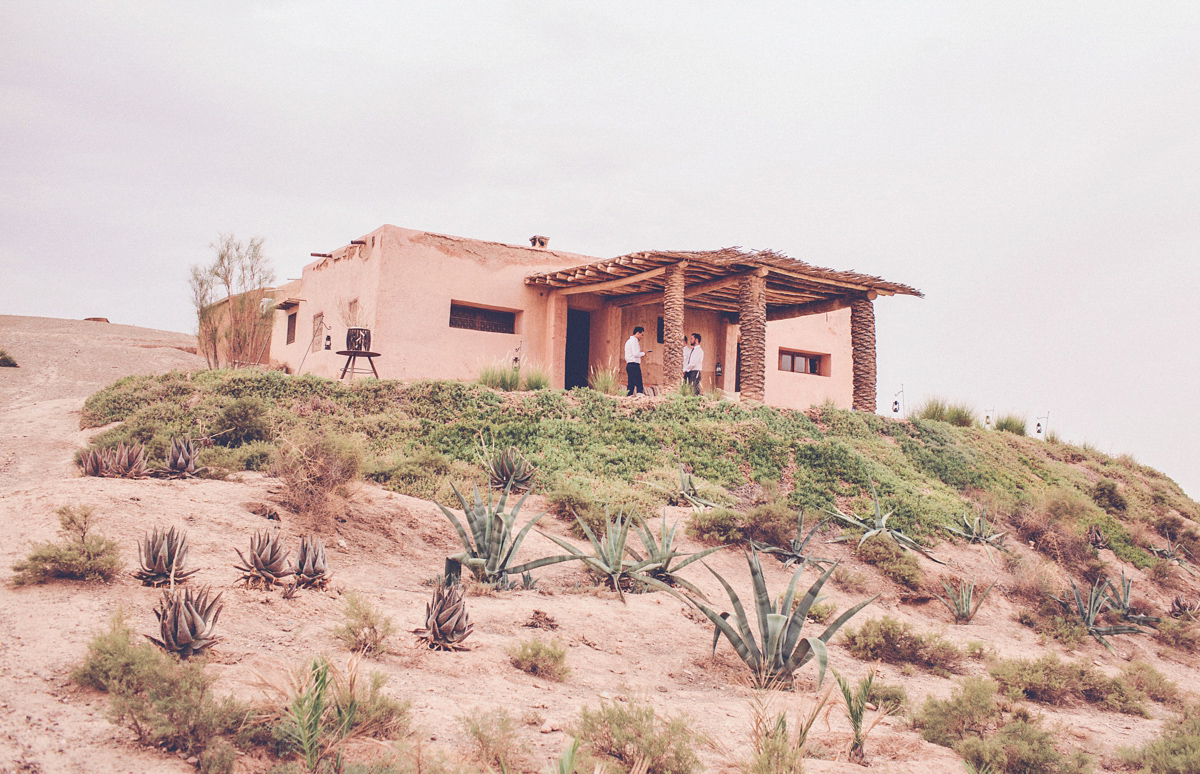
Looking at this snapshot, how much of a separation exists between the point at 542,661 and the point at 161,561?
7.71ft

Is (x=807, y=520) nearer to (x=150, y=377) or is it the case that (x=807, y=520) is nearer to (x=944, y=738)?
(x=944, y=738)

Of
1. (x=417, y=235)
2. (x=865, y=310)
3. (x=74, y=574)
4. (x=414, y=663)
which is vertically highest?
(x=417, y=235)

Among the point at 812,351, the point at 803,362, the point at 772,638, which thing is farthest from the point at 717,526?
the point at 803,362

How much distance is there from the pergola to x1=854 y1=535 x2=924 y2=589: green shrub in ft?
21.1

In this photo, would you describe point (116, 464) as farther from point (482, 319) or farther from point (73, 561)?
point (482, 319)

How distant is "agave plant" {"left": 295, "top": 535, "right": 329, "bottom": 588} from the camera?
4957mm

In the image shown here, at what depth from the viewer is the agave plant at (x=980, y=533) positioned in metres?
10.5

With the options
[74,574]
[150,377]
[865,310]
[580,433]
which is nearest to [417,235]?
[150,377]

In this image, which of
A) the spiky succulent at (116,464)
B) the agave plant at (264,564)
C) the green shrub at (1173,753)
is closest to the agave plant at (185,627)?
the agave plant at (264,564)

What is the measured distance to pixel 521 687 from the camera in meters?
4.00

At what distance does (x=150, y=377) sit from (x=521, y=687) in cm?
1254

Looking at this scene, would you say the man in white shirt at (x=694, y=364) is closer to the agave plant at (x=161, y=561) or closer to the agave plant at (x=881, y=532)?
the agave plant at (x=881, y=532)

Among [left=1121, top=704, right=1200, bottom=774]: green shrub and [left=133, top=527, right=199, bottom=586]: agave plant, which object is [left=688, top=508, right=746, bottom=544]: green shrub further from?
[left=133, top=527, right=199, bottom=586]: agave plant

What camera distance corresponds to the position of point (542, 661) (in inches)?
167
